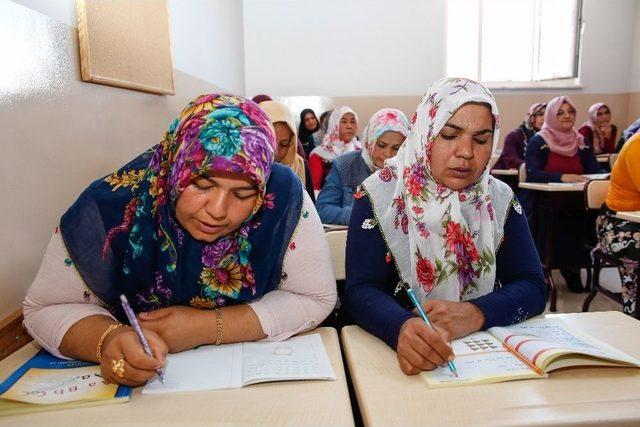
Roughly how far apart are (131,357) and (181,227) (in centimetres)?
30

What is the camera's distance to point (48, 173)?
1.27 metres

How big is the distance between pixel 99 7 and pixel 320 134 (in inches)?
194

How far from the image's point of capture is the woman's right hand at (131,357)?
0.79 metres

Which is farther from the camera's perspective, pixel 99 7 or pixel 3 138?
pixel 99 7

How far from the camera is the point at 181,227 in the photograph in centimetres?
101

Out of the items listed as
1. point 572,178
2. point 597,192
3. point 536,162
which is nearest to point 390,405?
point 597,192

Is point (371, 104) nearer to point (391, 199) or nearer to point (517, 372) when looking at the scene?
point (391, 199)

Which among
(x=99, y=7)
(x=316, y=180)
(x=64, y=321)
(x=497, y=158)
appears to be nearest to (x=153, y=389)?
(x=64, y=321)

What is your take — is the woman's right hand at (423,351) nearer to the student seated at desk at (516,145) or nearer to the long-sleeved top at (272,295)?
the long-sleeved top at (272,295)

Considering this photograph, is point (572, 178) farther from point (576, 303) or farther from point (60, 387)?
point (60, 387)

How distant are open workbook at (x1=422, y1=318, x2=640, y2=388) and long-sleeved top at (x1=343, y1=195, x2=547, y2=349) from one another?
8cm

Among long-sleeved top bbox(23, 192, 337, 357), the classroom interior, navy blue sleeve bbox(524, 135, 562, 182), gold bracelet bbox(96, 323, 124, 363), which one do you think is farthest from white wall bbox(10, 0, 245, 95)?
navy blue sleeve bbox(524, 135, 562, 182)

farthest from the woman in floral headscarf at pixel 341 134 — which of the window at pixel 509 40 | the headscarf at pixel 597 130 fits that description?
the headscarf at pixel 597 130

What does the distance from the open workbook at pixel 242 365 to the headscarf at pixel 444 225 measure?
0.35m
